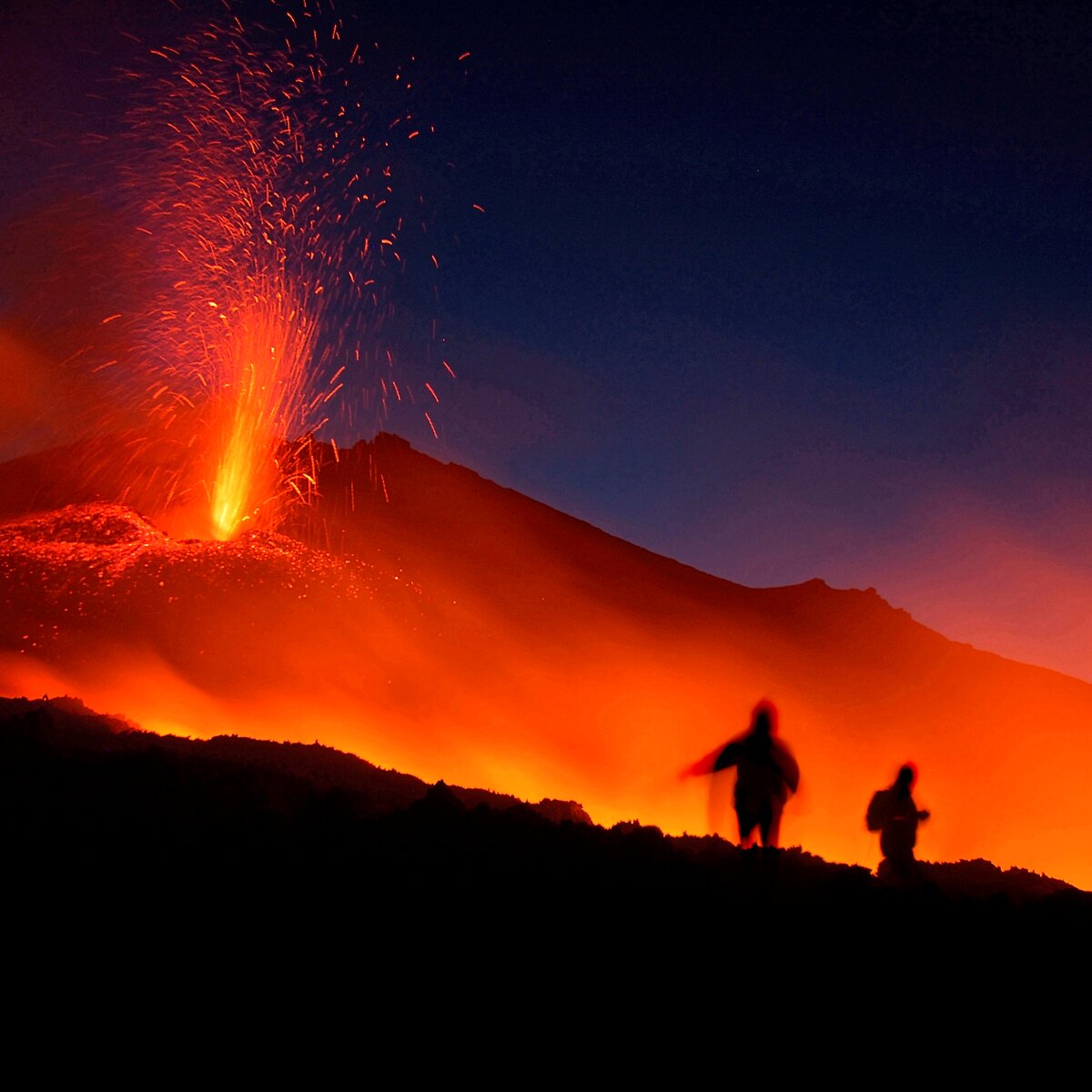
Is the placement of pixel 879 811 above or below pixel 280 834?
above

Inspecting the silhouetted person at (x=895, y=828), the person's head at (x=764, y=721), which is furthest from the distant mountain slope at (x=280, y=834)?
the person's head at (x=764, y=721)

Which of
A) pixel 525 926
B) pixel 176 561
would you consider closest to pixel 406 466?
pixel 176 561

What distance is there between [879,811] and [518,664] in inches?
473

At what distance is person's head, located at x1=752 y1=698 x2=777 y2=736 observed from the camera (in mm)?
7883

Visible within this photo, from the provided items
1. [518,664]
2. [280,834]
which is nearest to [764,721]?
[280,834]

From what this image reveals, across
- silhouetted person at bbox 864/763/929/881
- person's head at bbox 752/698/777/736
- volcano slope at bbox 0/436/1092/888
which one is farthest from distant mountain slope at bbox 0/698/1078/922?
volcano slope at bbox 0/436/1092/888

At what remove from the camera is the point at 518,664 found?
63.9ft

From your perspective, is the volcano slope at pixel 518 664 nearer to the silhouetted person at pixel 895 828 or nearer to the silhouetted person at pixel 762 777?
the silhouetted person at pixel 762 777

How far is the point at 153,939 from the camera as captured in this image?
146 inches

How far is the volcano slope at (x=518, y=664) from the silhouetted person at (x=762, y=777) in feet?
1.42

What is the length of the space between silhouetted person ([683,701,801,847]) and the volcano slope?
434mm

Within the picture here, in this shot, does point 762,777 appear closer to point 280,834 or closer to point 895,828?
point 895,828

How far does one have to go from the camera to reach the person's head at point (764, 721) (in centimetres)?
788

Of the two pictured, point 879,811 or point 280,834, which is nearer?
point 280,834
